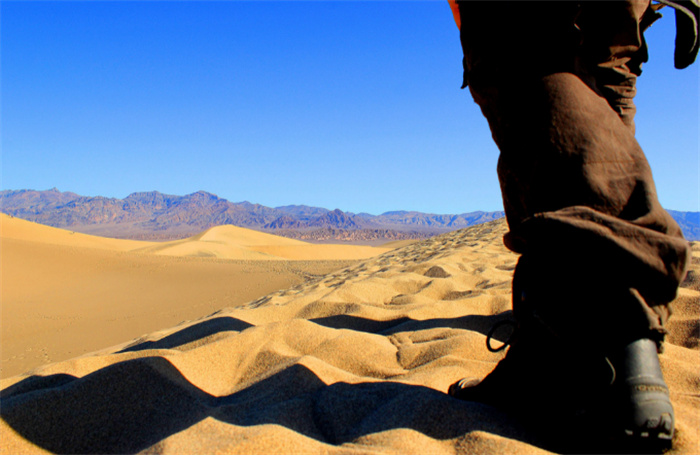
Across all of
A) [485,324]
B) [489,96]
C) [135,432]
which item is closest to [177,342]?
[135,432]

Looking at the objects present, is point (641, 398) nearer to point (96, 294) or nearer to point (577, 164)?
point (577, 164)

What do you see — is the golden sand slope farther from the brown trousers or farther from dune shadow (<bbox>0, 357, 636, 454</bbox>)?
the brown trousers

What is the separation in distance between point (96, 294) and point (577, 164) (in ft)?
30.1

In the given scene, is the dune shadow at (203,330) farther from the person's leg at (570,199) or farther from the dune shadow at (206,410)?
the person's leg at (570,199)

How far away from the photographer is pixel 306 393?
1437 millimetres

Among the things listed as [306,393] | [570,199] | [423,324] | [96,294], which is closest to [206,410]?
[306,393]

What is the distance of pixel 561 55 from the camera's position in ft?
3.71

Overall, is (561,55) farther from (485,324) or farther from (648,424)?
(485,324)

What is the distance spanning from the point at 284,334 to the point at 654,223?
63.6 inches

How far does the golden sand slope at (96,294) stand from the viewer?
16.4ft

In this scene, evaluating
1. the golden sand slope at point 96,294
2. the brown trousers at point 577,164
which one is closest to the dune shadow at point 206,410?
the brown trousers at point 577,164

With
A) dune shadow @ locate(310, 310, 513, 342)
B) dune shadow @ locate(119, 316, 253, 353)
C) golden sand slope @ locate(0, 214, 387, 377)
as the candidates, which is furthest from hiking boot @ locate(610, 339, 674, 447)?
golden sand slope @ locate(0, 214, 387, 377)

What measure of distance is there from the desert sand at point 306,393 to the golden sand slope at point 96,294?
9.93ft

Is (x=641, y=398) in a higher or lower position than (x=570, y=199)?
lower
